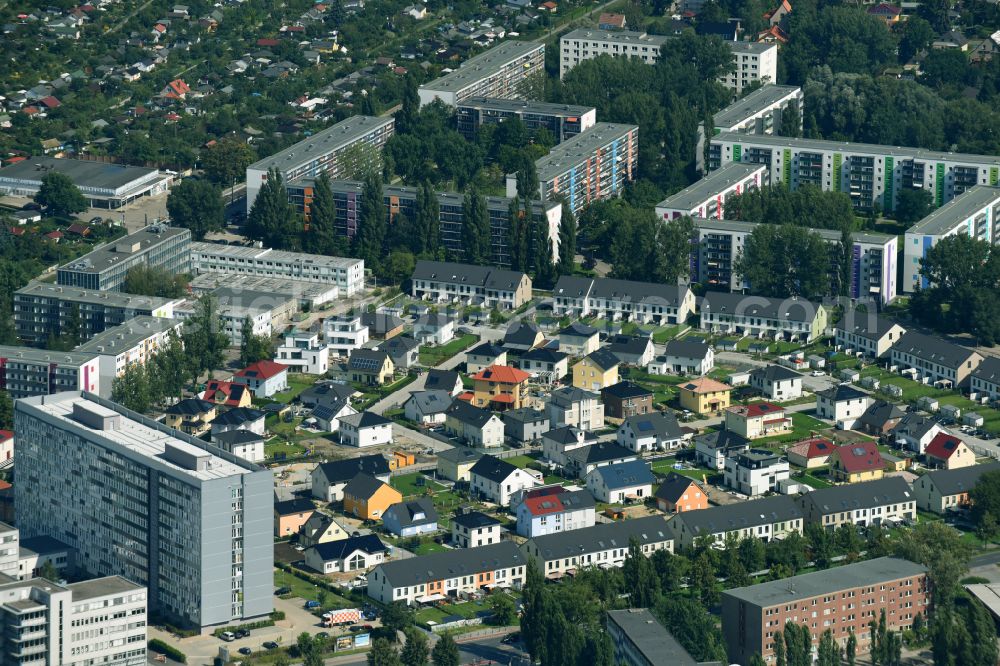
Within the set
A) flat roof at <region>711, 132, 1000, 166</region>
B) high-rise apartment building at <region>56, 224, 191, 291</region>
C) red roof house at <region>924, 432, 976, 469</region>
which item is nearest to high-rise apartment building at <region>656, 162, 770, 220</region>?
flat roof at <region>711, 132, 1000, 166</region>

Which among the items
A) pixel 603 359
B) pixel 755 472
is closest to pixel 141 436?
pixel 755 472

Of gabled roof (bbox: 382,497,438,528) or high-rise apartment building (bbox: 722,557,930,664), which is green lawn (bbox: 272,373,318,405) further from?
high-rise apartment building (bbox: 722,557,930,664)

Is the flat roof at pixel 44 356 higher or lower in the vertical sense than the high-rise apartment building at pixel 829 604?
higher

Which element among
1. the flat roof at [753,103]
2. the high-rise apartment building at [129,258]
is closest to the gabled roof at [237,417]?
the high-rise apartment building at [129,258]

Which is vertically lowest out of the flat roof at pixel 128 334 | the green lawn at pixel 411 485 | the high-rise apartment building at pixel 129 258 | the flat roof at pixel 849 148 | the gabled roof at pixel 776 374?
the green lawn at pixel 411 485

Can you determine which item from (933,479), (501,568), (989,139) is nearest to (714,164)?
(989,139)

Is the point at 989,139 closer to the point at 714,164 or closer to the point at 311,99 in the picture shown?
the point at 714,164

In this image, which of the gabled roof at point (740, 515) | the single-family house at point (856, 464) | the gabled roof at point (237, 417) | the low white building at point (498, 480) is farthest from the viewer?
the gabled roof at point (237, 417)

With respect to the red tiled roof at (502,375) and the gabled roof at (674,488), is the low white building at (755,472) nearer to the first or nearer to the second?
the gabled roof at (674,488)
